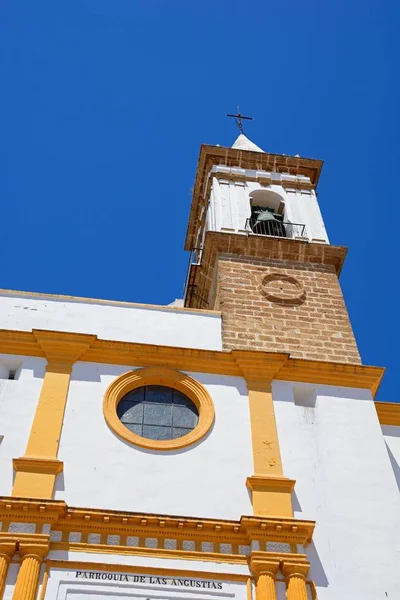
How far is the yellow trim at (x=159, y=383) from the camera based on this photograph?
1201 centimetres

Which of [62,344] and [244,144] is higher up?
[244,144]

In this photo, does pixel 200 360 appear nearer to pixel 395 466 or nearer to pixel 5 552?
pixel 395 466

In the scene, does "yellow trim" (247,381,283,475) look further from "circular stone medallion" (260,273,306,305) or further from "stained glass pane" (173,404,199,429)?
"circular stone medallion" (260,273,306,305)

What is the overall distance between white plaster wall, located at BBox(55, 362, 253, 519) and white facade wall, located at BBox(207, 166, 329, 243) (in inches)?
257

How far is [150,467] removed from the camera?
38.2ft

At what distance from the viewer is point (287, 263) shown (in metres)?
16.8

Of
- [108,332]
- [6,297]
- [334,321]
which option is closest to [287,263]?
[334,321]

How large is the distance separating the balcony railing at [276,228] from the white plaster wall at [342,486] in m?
5.74

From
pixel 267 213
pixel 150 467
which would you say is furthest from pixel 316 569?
pixel 267 213

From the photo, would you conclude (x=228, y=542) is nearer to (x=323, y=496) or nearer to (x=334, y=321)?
(x=323, y=496)

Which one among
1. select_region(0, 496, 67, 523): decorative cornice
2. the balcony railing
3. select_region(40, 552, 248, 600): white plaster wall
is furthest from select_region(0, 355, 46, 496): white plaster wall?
the balcony railing

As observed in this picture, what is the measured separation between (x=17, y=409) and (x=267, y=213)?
9042 millimetres

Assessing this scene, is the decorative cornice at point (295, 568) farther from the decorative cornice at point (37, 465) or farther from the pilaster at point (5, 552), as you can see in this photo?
the pilaster at point (5, 552)

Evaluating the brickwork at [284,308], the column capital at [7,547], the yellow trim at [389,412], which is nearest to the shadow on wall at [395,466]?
the yellow trim at [389,412]
